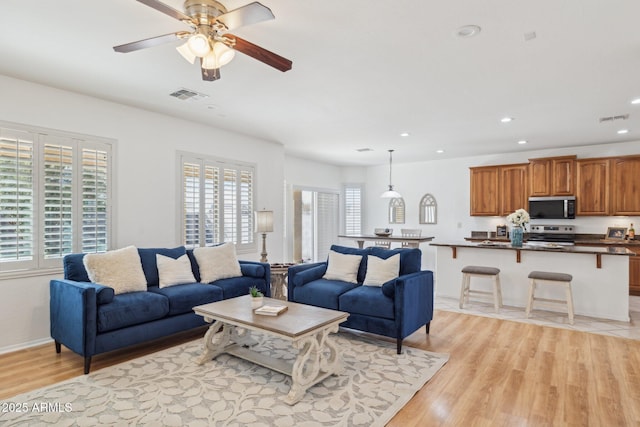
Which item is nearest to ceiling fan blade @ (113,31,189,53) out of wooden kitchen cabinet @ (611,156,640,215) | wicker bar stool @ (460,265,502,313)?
wicker bar stool @ (460,265,502,313)

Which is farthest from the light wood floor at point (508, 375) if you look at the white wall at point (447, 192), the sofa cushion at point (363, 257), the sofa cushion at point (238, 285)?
the white wall at point (447, 192)

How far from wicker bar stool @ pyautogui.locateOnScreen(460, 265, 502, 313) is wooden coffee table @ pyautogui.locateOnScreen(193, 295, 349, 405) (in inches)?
106

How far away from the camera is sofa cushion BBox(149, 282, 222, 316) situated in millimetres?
3760

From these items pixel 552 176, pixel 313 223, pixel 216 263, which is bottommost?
pixel 216 263

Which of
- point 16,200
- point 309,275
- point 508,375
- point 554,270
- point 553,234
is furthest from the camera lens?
point 553,234

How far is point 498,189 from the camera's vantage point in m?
7.52

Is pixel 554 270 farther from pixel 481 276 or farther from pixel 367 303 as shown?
pixel 367 303

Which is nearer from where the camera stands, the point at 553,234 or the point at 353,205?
the point at 553,234

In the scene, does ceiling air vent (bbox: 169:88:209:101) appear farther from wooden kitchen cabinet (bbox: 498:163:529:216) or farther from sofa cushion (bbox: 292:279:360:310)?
wooden kitchen cabinet (bbox: 498:163:529:216)

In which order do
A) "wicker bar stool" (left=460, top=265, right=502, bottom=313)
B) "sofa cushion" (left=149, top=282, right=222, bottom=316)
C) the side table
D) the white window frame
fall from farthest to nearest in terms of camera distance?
the white window frame, the side table, "wicker bar stool" (left=460, top=265, right=502, bottom=313), "sofa cushion" (left=149, top=282, right=222, bottom=316)

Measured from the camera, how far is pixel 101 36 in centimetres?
282

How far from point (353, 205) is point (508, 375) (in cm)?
690

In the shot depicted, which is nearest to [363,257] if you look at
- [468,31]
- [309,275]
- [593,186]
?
[309,275]

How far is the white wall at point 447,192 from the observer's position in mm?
6793
